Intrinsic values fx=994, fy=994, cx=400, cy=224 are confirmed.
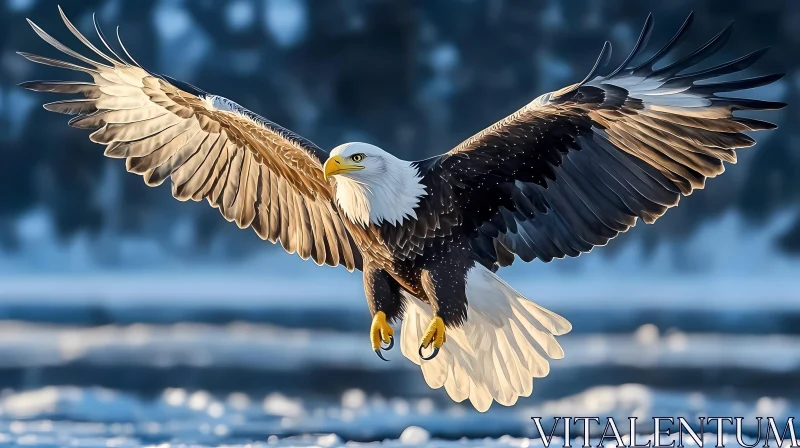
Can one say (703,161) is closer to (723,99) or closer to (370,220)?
(723,99)

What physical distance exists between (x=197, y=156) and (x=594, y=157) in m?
1.41

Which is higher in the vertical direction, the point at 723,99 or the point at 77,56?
the point at 77,56

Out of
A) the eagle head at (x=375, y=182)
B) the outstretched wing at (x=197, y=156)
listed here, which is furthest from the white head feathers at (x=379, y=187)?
the outstretched wing at (x=197, y=156)

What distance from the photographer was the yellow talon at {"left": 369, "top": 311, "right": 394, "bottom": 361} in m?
2.89

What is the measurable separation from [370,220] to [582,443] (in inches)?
47.3

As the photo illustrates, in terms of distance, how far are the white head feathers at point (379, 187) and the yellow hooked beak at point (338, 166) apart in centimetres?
1

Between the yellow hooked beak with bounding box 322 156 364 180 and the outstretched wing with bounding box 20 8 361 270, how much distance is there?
18.2 inches

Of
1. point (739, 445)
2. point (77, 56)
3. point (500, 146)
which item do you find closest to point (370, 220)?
point (500, 146)

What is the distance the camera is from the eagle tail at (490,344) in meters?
2.97

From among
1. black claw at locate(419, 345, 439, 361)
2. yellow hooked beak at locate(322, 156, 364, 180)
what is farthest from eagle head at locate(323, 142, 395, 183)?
black claw at locate(419, 345, 439, 361)

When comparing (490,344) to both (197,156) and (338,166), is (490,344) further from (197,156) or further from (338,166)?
(197,156)

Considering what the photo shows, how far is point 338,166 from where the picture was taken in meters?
2.76

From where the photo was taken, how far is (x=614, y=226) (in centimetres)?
280

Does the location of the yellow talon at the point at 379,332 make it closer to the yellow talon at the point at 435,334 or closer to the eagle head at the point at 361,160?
the yellow talon at the point at 435,334
